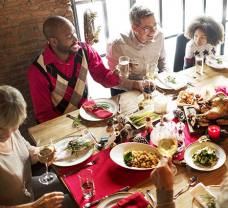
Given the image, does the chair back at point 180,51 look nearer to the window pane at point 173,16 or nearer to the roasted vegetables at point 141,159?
the window pane at point 173,16

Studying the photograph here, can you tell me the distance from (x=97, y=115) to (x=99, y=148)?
360 mm

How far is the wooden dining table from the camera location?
1.71 meters

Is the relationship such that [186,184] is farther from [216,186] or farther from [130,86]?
[130,86]

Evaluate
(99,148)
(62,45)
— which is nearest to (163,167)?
(99,148)

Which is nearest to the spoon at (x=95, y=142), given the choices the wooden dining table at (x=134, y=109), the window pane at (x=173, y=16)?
the wooden dining table at (x=134, y=109)

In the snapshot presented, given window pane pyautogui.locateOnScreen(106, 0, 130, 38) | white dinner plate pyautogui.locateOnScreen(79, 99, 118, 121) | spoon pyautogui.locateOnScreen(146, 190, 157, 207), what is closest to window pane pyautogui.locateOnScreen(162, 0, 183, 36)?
window pane pyautogui.locateOnScreen(106, 0, 130, 38)

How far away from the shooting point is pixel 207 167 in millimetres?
1776

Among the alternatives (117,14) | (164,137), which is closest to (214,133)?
(164,137)

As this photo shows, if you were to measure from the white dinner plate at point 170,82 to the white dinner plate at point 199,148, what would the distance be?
2.52ft

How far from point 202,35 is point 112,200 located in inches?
85.5

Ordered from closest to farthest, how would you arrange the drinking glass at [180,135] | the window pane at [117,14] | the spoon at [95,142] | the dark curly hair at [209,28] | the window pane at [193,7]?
the drinking glass at [180,135]
the spoon at [95,142]
the dark curly hair at [209,28]
the window pane at [117,14]
the window pane at [193,7]

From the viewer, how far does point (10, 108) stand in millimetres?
1719

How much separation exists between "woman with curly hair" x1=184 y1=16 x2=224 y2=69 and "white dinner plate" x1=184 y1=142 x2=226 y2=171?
1.44 meters

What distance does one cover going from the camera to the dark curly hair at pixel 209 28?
3.19m
